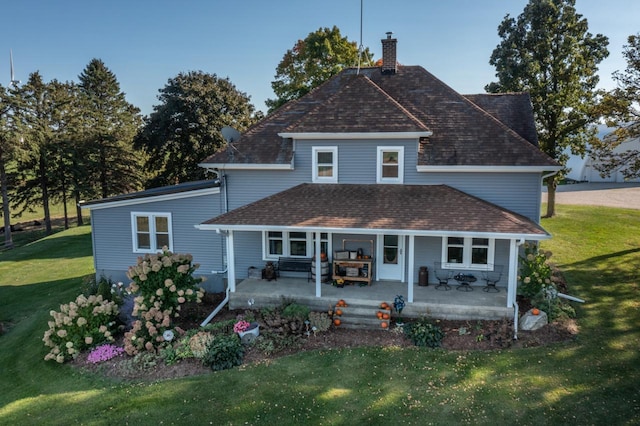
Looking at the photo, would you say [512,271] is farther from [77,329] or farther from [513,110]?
[77,329]

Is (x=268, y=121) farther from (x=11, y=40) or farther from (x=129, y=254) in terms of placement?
(x=11, y=40)

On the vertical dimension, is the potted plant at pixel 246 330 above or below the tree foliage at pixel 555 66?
below

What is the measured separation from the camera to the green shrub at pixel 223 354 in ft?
32.4

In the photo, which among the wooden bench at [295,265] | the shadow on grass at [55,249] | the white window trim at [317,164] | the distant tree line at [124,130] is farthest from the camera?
the distant tree line at [124,130]

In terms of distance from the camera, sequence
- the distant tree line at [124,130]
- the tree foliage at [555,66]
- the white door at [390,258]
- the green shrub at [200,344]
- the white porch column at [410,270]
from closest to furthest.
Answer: the green shrub at [200,344], the white porch column at [410,270], the white door at [390,258], the tree foliage at [555,66], the distant tree line at [124,130]

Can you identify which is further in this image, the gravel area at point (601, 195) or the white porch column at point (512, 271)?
the gravel area at point (601, 195)

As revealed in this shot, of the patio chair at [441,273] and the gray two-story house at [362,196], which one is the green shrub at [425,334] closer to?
the gray two-story house at [362,196]

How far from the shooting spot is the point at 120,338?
11828 millimetres

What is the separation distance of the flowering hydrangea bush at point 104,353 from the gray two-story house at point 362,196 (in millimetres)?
3689

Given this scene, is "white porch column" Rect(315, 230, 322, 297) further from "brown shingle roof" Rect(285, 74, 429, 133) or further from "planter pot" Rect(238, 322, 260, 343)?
"brown shingle roof" Rect(285, 74, 429, 133)

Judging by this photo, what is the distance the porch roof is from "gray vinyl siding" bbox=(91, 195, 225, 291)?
8.34ft

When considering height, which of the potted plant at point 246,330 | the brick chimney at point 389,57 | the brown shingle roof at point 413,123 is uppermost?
the brick chimney at point 389,57

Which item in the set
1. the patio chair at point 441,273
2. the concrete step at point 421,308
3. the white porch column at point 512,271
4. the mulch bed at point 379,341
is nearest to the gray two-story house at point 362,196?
the white porch column at point 512,271

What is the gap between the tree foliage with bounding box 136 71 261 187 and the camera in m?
30.6
